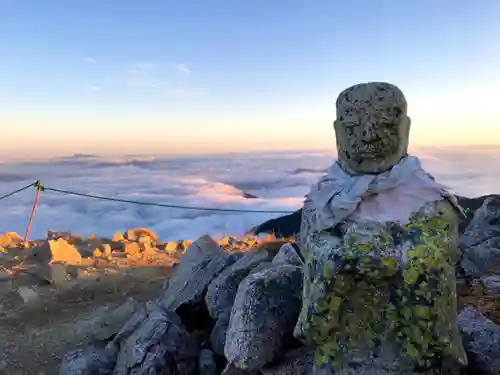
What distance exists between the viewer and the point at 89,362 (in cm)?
423

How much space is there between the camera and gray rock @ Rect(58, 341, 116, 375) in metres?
4.17

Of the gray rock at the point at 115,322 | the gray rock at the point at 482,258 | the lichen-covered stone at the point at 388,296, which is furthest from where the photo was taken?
the gray rock at the point at 482,258

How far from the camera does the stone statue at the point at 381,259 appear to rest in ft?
9.31

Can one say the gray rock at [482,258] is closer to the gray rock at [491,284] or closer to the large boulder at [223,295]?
the gray rock at [491,284]

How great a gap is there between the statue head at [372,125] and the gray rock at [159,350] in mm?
1752

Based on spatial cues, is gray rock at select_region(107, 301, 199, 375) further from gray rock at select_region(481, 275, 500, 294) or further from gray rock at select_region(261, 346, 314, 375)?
gray rock at select_region(481, 275, 500, 294)

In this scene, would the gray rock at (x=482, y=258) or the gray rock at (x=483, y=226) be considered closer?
the gray rock at (x=482, y=258)

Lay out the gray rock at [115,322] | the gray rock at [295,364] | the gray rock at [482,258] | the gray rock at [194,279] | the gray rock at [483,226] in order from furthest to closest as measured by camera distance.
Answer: the gray rock at [483,226] → the gray rock at [482,258] → the gray rock at [115,322] → the gray rock at [194,279] → the gray rock at [295,364]

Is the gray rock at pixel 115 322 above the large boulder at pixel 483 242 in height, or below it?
below

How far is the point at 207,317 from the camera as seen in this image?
4.63 m

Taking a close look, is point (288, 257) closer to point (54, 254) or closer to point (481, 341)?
point (481, 341)

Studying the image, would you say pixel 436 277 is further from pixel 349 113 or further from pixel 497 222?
pixel 497 222

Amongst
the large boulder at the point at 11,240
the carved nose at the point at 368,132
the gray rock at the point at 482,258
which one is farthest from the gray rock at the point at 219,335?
the large boulder at the point at 11,240

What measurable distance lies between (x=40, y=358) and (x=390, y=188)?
12.4 feet
